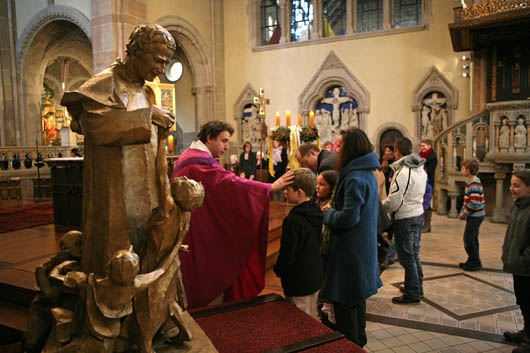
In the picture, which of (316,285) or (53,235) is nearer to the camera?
(316,285)

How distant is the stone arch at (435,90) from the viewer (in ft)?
35.4

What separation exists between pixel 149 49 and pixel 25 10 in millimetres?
12448

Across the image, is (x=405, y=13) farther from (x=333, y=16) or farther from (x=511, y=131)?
(x=511, y=131)

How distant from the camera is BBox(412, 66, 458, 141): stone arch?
1080cm

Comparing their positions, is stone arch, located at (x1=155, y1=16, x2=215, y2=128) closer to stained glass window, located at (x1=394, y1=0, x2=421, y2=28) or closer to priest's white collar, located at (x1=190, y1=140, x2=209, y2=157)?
stained glass window, located at (x1=394, y1=0, x2=421, y2=28)

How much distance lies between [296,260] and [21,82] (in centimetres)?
1211

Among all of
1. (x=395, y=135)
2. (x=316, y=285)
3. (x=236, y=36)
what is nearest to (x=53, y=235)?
(x=316, y=285)

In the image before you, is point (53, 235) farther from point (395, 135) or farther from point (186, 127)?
point (186, 127)

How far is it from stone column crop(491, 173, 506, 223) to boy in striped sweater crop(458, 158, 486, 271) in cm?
373

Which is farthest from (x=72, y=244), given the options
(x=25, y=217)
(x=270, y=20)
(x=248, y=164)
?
(x=270, y=20)

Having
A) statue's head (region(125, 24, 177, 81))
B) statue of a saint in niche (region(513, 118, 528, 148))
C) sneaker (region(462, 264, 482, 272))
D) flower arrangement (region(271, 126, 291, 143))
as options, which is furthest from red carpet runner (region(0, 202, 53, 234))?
statue of a saint in niche (region(513, 118, 528, 148))

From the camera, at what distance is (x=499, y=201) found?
8156 millimetres

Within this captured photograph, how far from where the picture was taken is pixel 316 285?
247 centimetres

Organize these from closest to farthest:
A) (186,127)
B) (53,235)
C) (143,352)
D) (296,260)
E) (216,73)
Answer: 1. (143,352)
2. (296,260)
3. (53,235)
4. (216,73)
5. (186,127)
